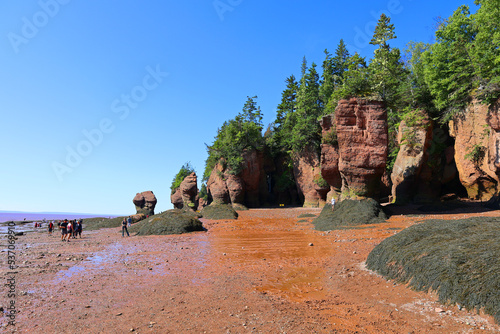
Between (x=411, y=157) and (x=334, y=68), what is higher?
(x=334, y=68)

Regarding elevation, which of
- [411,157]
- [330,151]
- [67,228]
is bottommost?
[67,228]

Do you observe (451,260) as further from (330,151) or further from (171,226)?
(330,151)

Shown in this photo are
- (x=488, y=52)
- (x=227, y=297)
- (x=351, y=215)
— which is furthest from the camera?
(x=351, y=215)

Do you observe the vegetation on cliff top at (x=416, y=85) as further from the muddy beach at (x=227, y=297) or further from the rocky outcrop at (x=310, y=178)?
the muddy beach at (x=227, y=297)

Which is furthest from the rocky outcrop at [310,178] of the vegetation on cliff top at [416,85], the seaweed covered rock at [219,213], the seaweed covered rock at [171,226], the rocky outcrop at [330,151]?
the seaweed covered rock at [171,226]

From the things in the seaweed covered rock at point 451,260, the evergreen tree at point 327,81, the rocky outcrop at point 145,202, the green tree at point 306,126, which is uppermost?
the evergreen tree at point 327,81

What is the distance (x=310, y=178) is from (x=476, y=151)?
56.8 feet

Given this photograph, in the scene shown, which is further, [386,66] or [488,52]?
[386,66]

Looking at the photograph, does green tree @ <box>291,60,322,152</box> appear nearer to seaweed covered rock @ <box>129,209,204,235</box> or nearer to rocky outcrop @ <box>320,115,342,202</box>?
rocky outcrop @ <box>320,115,342,202</box>

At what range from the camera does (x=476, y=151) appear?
21.2 metres

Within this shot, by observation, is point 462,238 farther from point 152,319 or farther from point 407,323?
point 152,319

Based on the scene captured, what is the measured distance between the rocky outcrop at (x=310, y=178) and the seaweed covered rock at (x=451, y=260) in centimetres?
2450

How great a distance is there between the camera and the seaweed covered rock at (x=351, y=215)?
724 inches

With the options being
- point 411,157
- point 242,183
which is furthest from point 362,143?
point 242,183
